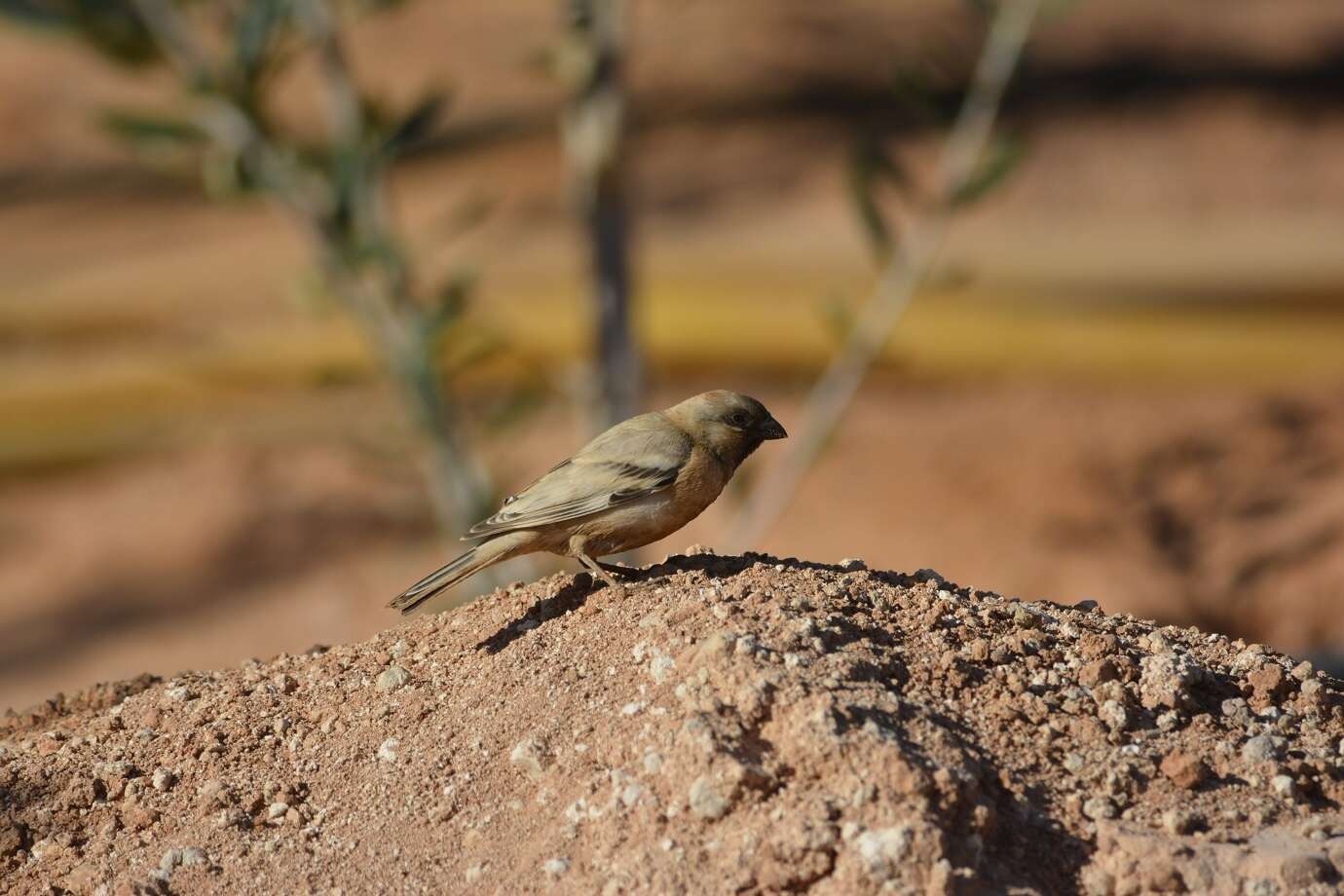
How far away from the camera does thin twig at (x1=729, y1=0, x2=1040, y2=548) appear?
6715 millimetres

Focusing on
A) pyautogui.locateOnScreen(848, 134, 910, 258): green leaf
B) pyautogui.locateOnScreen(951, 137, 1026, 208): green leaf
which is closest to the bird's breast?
pyautogui.locateOnScreen(848, 134, 910, 258): green leaf

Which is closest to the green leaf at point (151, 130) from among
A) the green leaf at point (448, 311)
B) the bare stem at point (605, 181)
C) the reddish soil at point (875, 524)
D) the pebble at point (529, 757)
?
the green leaf at point (448, 311)

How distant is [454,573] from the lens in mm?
4043

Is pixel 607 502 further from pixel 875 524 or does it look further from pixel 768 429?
pixel 875 524

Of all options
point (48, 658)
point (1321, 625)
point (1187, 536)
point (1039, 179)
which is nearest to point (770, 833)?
point (1321, 625)

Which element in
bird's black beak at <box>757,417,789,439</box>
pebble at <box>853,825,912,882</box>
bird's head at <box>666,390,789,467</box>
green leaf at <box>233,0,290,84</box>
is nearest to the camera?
pebble at <box>853,825,912,882</box>

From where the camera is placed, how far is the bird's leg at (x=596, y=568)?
12.8 feet

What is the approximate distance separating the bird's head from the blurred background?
4.10 metres

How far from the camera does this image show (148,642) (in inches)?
388

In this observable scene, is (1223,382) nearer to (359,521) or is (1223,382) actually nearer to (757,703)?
(359,521)

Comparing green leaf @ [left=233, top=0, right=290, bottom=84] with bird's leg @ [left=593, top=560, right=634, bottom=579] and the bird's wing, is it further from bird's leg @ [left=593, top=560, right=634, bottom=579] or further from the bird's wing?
bird's leg @ [left=593, top=560, right=634, bottom=579]

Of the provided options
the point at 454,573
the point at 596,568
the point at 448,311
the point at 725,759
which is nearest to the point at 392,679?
the point at 454,573

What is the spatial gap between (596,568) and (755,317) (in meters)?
7.78

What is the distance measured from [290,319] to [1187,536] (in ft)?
20.9
